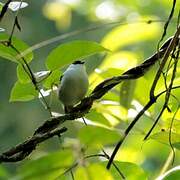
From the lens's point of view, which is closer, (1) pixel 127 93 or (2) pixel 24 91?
(1) pixel 127 93

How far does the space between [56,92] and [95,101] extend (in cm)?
5

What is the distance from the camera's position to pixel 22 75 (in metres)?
0.60

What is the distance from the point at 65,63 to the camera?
0.58 meters

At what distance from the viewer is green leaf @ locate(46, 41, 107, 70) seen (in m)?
0.57

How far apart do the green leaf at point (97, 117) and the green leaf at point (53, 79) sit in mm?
49

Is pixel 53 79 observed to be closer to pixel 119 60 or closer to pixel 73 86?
pixel 73 86

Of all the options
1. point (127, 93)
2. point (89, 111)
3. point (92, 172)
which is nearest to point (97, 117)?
point (89, 111)

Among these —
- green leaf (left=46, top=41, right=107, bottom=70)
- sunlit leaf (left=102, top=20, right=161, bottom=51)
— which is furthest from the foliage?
sunlit leaf (left=102, top=20, right=161, bottom=51)

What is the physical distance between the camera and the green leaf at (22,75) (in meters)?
0.60

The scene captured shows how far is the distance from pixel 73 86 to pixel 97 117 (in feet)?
0.26

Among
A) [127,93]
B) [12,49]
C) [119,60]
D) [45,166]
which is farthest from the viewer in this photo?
[119,60]

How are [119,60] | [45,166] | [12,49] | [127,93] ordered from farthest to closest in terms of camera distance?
[119,60]
[12,49]
[127,93]
[45,166]

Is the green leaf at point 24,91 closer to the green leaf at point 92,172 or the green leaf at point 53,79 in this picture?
the green leaf at point 53,79

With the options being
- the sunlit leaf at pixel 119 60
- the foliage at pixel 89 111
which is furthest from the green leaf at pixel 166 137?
the sunlit leaf at pixel 119 60
